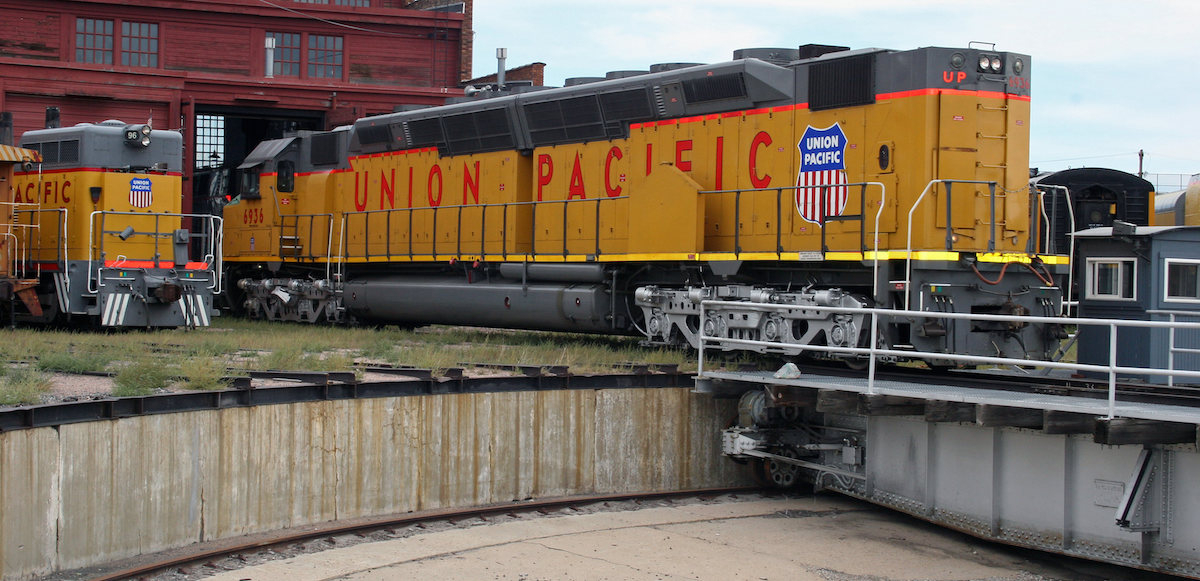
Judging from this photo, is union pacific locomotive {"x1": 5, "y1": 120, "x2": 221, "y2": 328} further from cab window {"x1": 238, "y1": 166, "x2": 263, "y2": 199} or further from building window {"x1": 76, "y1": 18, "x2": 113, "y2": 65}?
building window {"x1": 76, "y1": 18, "x2": 113, "y2": 65}

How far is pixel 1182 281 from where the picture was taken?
14234 millimetres

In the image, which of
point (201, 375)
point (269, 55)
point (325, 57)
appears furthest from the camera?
point (325, 57)

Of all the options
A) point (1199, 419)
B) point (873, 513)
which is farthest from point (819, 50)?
point (1199, 419)

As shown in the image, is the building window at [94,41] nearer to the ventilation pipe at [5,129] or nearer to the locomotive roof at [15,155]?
the ventilation pipe at [5,129]

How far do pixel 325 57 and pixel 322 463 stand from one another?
1754 centimetres

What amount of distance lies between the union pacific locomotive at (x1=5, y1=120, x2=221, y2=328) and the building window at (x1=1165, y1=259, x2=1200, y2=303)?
44.3ft

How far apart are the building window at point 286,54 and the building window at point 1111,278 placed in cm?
1803

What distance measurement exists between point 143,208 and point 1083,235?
14.1m

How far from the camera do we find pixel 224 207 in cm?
2359

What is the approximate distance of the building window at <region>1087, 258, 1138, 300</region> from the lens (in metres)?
14.5

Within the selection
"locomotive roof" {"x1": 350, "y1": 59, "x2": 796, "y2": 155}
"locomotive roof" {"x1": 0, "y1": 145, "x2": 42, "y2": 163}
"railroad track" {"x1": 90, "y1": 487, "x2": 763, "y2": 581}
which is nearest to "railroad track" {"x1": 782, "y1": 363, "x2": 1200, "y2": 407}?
"railroad track" {"x1": 90, "y1": 487, "x2": 763, "y2": 581}

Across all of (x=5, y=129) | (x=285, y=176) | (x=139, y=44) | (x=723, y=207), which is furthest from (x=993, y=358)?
(x=139, y=44)

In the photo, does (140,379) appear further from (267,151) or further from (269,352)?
(267,151)

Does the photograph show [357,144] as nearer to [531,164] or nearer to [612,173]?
[531,164]
